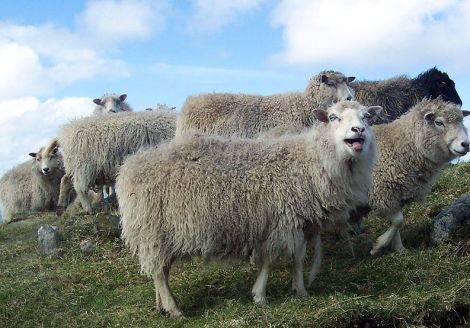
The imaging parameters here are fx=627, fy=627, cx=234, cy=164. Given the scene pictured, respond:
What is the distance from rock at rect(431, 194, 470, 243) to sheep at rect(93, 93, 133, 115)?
891cm

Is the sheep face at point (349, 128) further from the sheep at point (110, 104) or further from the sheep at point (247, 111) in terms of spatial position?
the sheep at point (110, 104)

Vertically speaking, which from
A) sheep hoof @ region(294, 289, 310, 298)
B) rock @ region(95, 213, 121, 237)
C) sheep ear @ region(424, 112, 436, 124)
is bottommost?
sheep hoof @ region(294, 289, 310, 298)

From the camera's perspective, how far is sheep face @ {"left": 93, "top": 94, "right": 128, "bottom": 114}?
1473 cm

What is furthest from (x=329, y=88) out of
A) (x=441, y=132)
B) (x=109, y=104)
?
(x=109, y=104)

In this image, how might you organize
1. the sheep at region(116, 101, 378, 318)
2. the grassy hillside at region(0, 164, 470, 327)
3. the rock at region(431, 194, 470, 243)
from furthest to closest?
1. the rock at region(431, 194, 470, 243)
2. the sheep at region(116, 101, 378, 318)
3. the grassy hillside at region(0, 164, 470, 327)

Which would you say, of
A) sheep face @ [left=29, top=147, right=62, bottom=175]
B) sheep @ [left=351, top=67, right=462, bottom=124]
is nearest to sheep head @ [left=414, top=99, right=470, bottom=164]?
sheep @ [left=351, top=67, right=462, bottom=124]

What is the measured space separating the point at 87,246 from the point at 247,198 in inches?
141

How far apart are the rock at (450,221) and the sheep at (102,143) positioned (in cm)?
535

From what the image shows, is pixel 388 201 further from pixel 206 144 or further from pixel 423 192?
pixel 206 144

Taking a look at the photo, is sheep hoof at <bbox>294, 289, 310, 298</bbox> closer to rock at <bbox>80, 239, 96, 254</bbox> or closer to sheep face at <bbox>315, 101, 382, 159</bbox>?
sheep face at <bbox>315, 101, 382, 159</bbox>

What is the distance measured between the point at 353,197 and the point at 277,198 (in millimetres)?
847

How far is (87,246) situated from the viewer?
363 inches

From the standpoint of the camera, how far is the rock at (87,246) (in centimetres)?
917

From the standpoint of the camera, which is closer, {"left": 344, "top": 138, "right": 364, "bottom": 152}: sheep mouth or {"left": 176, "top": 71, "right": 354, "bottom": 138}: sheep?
{"left": 344, "top": 138, "right": 364, "bottom": 152}: sheep mouth
